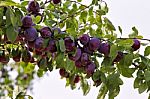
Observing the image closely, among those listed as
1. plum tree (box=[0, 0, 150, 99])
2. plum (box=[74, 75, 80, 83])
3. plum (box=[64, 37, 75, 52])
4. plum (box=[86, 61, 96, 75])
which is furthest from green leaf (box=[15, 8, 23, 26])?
plum (box=[74, 75, 80, 83])

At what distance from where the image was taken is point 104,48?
1.03 metres

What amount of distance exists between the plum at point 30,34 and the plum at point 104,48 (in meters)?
0.17

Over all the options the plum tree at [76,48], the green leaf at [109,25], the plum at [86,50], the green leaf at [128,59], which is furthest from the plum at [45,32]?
A: the green leaf at [109,25]

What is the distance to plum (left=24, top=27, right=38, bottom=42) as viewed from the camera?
97cm

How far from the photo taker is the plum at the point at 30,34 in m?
0.97

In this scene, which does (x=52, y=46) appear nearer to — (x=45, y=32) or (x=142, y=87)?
(x=45, y=32)

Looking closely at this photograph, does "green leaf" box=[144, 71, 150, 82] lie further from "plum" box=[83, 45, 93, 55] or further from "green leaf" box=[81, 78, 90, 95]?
"green leaf" box=[81, 78, 90, 95]

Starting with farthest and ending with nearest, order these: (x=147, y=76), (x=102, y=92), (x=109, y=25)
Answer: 1. (x=109, y=25)
2. (x=102, y=92)
3. (x=147, y=76)

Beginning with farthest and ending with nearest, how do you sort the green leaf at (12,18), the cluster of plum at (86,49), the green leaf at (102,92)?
the green leaf at (102,92) < the cluster of plum at (86,49) < the green leaf at (12,18)

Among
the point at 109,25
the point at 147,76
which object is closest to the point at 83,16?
the point at 109,25

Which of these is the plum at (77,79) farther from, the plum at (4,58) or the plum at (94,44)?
the plum at (94,44)

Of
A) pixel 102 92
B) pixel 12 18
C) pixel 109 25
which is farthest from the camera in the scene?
pixel 109 25

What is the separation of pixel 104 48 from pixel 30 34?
0.64 feet

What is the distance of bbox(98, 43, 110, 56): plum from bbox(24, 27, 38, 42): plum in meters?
0.17
